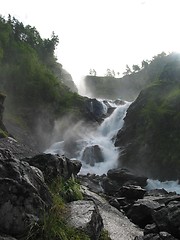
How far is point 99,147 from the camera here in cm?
7162

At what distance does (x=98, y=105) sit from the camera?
98188 millimetres

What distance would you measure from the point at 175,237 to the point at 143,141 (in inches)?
2331

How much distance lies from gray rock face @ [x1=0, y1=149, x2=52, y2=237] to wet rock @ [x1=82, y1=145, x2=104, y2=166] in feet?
184

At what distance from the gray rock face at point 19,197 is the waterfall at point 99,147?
169 ft

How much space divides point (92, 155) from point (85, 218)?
5689 cm

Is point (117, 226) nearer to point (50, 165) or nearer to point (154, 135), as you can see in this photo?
point (50, 165)

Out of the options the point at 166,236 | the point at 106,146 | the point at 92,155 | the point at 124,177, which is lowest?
the point at 166,236

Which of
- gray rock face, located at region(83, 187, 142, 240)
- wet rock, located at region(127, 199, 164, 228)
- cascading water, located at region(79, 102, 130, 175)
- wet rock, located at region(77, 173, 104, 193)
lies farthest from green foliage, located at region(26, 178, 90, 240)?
cascading water, located at region(79, 102, 130, 175)

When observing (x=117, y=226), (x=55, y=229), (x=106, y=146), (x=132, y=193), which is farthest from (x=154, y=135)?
(x=55, y=229)

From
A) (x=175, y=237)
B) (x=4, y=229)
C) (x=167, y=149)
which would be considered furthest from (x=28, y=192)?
(x=167, y=149)

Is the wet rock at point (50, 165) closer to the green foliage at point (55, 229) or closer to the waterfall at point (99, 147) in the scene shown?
the green foliage at point (55, 229)

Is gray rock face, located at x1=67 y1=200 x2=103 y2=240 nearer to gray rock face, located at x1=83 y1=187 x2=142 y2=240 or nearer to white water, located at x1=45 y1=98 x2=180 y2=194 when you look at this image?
gray rock face, located at x1=83 y1=187 x2=142 y2=240

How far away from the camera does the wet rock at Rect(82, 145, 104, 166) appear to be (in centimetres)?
6800

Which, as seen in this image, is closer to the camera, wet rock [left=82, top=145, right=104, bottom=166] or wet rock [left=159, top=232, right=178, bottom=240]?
wet rock [left=159, top=232, right=178, bottom=240]
